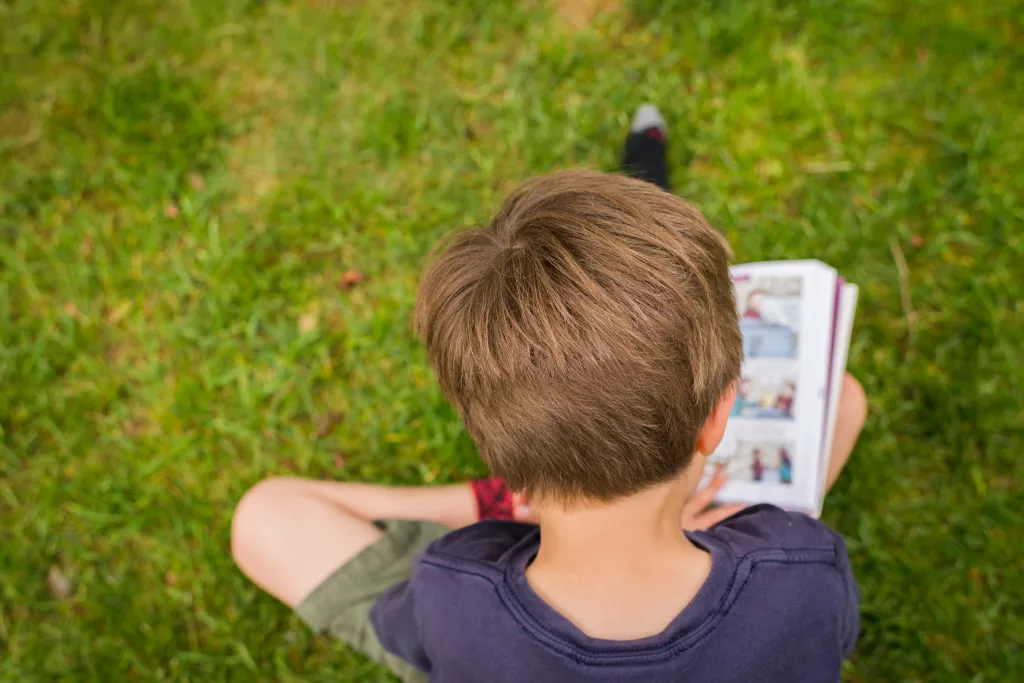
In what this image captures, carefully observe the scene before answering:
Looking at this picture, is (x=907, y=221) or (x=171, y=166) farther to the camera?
(x=171, y=166)

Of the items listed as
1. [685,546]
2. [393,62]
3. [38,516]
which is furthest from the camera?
[393,62]

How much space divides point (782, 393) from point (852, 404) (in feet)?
0.74

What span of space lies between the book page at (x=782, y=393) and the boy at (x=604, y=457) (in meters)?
0.47

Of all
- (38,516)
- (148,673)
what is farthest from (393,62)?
(148,673)

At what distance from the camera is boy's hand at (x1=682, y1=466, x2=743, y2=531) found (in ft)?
5.82

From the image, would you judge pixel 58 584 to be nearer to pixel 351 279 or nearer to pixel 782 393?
pixel 351 279

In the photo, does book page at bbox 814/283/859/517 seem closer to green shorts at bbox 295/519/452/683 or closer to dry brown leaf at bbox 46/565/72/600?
green shorts at bbox 295/519/452/683

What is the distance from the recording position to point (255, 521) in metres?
2.04

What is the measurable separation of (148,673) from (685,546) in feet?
5.90

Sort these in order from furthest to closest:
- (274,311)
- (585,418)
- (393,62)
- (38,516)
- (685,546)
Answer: (393,62) < (274,311) < (38,516) < (685,546) < (585,418)

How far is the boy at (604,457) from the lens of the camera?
45.2 inches

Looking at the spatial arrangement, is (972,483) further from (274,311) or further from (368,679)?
(274,311)

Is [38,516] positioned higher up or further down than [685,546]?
further down

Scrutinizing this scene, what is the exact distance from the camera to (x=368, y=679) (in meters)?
2.20
